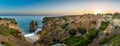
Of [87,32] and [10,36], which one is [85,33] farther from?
[10,36]

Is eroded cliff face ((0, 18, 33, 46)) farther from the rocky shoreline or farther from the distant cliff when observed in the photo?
the distant cliff

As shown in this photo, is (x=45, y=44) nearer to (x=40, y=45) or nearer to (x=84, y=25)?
(x=40, y=45)

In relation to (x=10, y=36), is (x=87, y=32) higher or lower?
higher

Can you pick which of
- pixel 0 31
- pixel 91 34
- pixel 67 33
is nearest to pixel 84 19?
pixel 67 33

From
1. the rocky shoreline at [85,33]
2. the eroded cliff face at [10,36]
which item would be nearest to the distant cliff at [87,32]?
the rocky shoreline at [85,33]

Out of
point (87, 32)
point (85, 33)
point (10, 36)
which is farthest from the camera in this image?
point (10, 36)

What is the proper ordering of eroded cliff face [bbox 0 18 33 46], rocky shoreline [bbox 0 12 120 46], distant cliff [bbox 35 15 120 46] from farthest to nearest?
eroded cliff face [bbox 0 18 33 46] < distant cliff [bbox 35 15 120 46] < rocky shoreline [bbox 0 12 120 46]

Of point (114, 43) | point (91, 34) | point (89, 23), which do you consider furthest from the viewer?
point (89, 23)

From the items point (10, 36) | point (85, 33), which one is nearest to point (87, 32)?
point (85, 33)

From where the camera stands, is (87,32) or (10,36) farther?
(10,36)

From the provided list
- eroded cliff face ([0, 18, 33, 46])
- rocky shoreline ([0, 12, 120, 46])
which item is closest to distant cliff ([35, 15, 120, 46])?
rocky shoreline ([0, 12, 120, 46])

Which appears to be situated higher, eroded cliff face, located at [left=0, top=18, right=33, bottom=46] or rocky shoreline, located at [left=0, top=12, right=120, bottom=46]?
rocky shoreline, located at [left=0, top=12, right=120, bottom=46]
